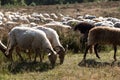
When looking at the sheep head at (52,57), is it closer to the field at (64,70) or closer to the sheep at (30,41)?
the sheep at (30,41)

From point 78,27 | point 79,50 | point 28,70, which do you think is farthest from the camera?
point 78,27

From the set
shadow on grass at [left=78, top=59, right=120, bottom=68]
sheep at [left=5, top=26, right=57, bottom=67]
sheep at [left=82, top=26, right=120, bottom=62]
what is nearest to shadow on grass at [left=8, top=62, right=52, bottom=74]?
sheep at [left=5, top=26, right=57, bottom=67]

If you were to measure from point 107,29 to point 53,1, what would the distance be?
8136 cm

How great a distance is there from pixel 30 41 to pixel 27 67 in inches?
49.0

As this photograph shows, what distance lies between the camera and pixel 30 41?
13727mm

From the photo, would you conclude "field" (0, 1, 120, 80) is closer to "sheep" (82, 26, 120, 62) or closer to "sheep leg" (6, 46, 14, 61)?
"sheep leg" (6, 46, 14, 61)

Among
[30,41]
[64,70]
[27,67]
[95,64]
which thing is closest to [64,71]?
[64,70]

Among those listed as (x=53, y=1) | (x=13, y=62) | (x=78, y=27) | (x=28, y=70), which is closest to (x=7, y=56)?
(x=13, y=62)

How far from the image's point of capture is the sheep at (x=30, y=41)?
13489 millimetres

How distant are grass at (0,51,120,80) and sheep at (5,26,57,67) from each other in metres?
0.53

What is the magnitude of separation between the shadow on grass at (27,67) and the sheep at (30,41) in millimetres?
434

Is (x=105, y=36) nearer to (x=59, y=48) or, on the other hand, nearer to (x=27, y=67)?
(x=59, y=48)

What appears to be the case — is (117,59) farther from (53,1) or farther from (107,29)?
(53,1)

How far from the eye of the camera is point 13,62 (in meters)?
13.8
